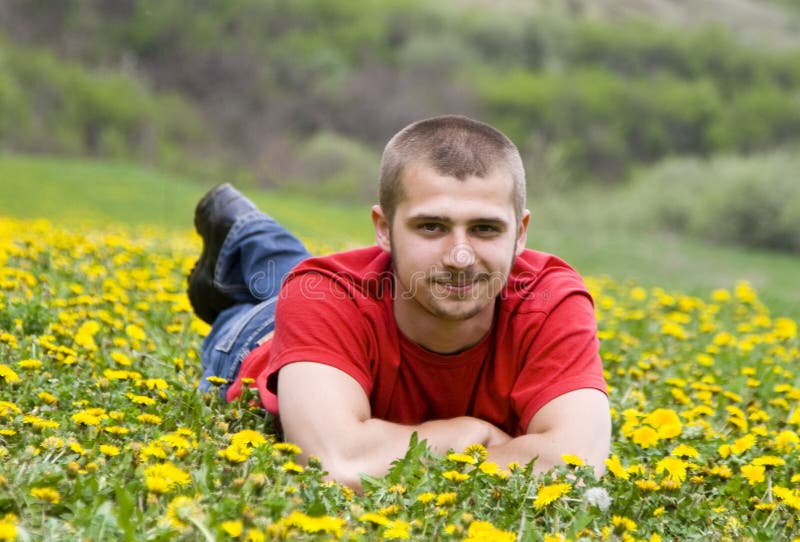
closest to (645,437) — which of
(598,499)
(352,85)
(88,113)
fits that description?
(598,499)

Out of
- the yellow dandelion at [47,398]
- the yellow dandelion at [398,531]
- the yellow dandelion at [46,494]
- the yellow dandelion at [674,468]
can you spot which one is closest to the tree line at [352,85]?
the yellow dandelion at [674,468]

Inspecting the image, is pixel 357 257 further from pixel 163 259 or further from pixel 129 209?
pixel 129 209

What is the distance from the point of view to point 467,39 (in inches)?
2559

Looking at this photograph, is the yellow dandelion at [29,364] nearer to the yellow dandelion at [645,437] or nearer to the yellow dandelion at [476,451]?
the yellow dandelion at [476,451]

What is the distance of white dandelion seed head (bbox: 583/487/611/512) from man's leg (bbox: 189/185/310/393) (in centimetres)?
215

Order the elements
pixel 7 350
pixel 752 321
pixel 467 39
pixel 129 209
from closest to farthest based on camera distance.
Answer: pixel 7 350, pixel 752 321, pixel 129 209, pixel 467 39

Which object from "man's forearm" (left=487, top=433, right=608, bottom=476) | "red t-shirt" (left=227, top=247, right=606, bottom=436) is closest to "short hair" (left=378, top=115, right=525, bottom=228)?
"red t-shirt" (left=227, top=247, right=606, bottom=436)

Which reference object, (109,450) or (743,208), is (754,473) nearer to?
(109,450)

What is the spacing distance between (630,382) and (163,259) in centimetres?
368

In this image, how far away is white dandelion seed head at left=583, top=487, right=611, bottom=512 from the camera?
8.82 feet

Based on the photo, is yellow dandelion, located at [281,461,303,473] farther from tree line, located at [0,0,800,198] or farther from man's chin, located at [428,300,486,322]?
tree line, located at [0,0,800,198]

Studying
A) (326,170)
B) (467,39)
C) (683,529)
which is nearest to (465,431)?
(683,529)

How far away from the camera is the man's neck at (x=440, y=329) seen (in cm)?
338

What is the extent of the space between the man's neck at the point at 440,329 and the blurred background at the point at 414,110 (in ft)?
52.1
